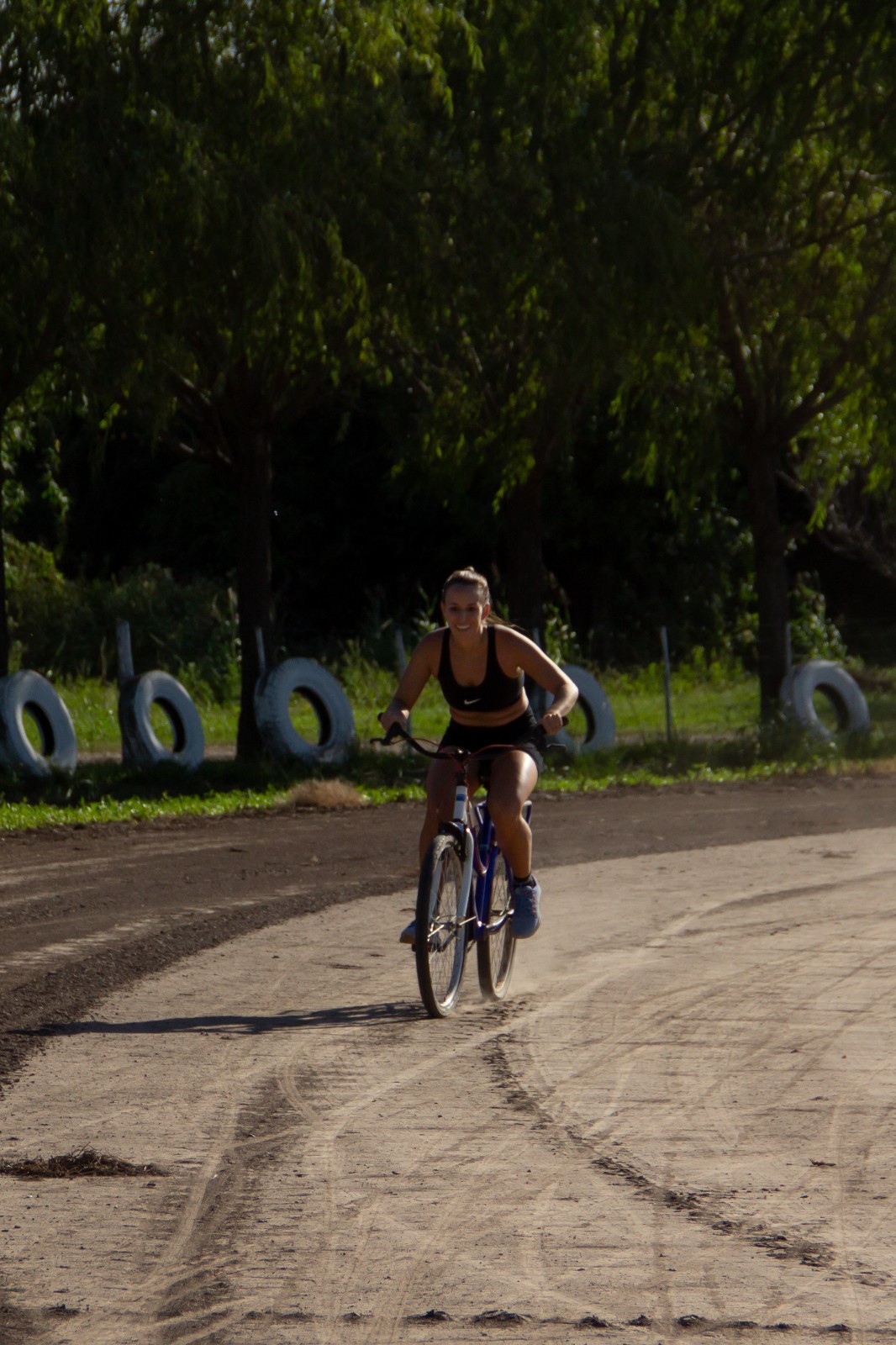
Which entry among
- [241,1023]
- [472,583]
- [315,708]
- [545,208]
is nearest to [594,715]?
[315,708]

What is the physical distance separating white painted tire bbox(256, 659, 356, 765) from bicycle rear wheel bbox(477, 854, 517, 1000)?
452 inches

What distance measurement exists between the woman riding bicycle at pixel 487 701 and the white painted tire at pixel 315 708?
11.7m

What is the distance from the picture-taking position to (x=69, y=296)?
16.8 m

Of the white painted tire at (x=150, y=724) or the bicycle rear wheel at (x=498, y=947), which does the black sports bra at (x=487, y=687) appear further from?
the white painted tire at (x=150, y=724)

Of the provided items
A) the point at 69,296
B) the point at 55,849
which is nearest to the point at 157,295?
the point at 69,296

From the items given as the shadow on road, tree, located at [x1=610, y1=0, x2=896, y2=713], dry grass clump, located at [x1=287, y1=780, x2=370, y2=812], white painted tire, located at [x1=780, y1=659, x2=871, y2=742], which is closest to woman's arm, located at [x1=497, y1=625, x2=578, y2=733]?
the shadow on road

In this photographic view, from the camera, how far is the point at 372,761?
20.2 metres

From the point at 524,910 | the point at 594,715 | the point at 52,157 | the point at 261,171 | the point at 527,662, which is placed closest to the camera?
the point at 527,662

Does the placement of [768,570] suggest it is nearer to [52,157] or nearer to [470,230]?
[470,230]

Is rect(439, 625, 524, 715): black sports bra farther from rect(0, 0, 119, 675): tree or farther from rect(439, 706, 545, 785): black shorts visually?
rect(0, 0, 119, 675): tree

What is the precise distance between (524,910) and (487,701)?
3.25ft

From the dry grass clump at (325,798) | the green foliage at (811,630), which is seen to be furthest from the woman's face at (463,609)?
the green foliage at (811,630)

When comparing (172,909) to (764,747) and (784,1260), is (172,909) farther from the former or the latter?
(764,747)

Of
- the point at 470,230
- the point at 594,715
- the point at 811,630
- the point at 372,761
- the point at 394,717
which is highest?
the point at 470,230
